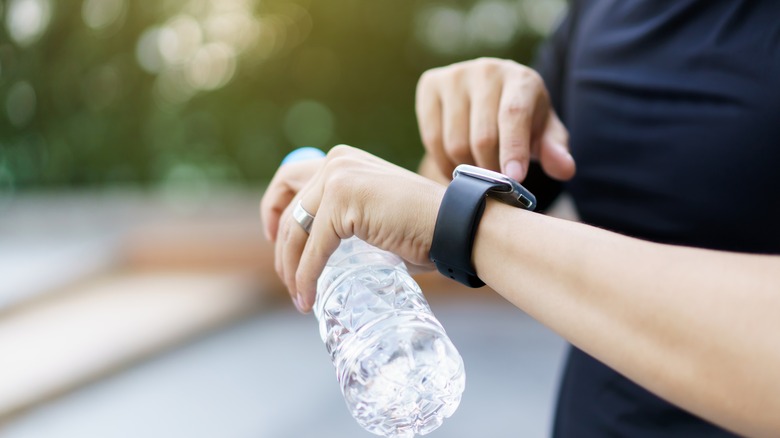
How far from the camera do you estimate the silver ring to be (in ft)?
2.43

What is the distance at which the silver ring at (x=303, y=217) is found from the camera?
0.74m

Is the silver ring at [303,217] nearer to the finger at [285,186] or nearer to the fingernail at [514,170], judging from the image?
the finger at [285,186]

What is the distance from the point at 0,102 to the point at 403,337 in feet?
19.3

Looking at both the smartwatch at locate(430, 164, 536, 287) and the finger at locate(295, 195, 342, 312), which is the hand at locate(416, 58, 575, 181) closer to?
the smartwatch at locate(430, 164, 536, 287)

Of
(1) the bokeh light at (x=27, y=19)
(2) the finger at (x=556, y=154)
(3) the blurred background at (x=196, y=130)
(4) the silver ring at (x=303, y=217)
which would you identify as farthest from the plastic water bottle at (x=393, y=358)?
(1) the bokeh light at (x=27, y=19)

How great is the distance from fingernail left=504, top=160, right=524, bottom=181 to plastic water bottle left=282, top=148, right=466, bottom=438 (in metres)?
0.16

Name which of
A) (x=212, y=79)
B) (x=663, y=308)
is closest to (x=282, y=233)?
(x=663, y=308)

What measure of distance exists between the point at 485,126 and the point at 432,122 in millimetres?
99

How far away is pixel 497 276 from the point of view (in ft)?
2.09

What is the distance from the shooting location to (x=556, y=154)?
829 millimetres

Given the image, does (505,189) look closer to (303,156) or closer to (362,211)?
(362,211)

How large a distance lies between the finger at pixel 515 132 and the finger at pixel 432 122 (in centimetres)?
10

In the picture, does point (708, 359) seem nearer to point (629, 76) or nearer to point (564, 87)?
point (629, 76)

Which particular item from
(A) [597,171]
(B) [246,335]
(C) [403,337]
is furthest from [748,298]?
(B) [246,335]
